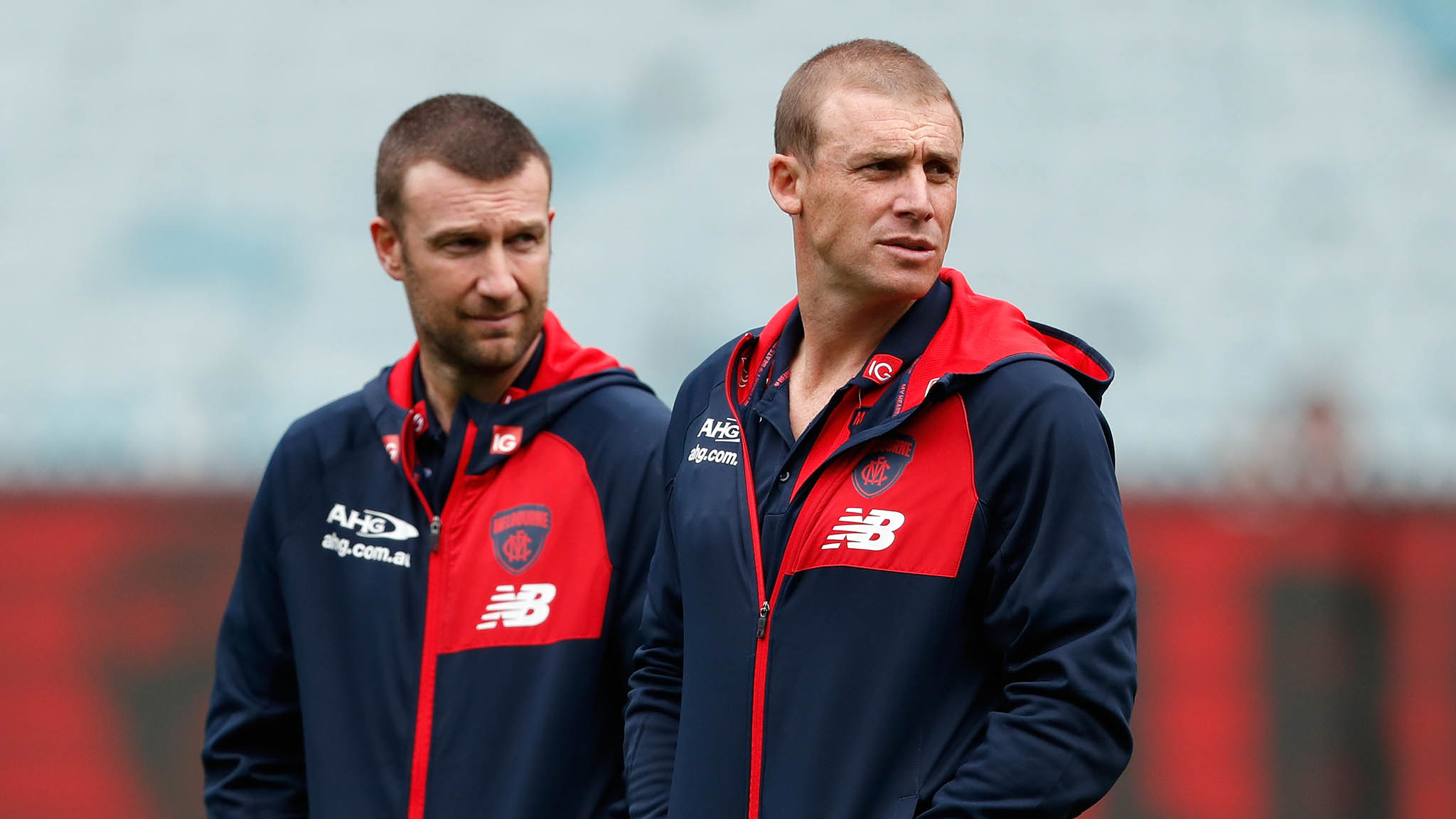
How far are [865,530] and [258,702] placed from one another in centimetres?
131

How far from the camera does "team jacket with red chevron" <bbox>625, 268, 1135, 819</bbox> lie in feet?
6.32

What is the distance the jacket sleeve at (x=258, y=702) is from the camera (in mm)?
2805

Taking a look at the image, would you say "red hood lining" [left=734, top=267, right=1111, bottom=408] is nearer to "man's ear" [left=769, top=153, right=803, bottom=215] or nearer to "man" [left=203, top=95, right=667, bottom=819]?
"man's ear" [left=769, top=153, right=803, bottom=215]

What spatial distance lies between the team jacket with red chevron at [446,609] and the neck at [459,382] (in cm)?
4

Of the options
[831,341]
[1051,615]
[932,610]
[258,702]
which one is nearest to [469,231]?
[831,341]

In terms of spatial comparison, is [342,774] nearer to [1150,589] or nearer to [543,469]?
[543,469]

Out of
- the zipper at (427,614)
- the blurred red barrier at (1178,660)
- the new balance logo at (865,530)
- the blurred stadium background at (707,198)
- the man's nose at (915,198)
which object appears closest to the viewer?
the new balance logo at (865,530)

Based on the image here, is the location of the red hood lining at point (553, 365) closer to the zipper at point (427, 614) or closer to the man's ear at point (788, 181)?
the zipper at point (427, 614)

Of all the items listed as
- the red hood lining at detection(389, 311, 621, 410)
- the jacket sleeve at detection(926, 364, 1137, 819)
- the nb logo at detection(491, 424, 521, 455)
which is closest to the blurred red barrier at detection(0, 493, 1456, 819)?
the red hood lining at detection(389, 311, 621, 410)

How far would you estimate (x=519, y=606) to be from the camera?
2.66m

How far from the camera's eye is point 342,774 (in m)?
2.66

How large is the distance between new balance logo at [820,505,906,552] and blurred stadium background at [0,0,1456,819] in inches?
193

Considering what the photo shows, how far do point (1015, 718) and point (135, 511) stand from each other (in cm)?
493

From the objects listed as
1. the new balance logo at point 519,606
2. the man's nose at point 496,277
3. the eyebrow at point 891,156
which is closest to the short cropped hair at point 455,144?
the man's nose at point 496,277
